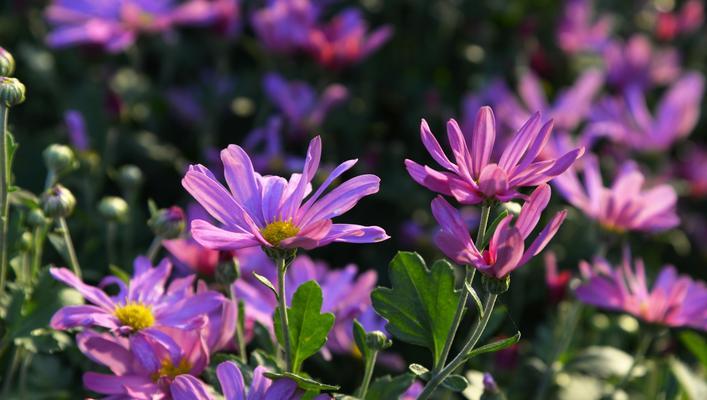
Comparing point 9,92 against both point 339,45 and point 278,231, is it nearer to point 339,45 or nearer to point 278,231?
point 278,231

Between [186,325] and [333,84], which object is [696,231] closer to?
[333,84]

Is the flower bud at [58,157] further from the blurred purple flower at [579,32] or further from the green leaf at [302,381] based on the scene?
the blurred purple flower at [579,32]

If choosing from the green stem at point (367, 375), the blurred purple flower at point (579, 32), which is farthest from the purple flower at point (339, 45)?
the green stem at point (367, 375)

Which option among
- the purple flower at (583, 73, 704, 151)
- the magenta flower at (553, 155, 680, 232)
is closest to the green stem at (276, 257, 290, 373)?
the magenta flower at (553, 155, 680, 232)

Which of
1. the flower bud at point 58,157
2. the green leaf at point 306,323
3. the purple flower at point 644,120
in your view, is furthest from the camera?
the purple flower at point 644,120

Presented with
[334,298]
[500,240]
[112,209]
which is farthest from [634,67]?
[500,240]
